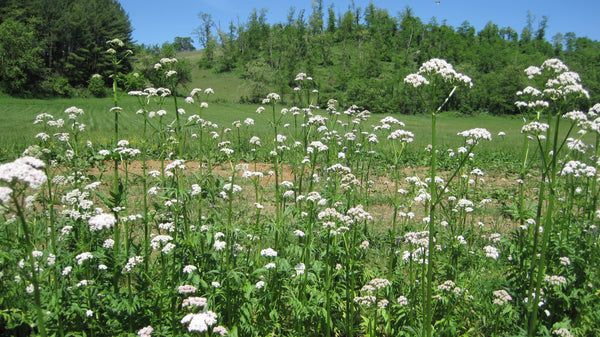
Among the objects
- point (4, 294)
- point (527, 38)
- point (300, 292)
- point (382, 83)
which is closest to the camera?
point (4, 294)

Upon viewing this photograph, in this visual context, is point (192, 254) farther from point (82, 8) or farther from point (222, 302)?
point (82, 8)

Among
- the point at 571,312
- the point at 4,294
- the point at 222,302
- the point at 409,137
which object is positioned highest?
the point at 409,137

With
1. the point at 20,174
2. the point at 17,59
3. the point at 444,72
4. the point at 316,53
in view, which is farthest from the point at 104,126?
the point at 316,53

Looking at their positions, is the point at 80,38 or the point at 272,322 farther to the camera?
the point at 80,38

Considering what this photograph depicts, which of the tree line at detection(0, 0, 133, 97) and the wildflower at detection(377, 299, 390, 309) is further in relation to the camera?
the tree line at detection(0, 0, 133, 97)

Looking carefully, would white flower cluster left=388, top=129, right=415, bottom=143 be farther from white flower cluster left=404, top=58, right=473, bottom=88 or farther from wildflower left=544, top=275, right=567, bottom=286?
wildflower left=544, top=275, right=567, bottom=286

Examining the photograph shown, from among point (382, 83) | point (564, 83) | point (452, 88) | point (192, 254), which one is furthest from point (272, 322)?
point (382, 83)

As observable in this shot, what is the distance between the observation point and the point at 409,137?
441 cm

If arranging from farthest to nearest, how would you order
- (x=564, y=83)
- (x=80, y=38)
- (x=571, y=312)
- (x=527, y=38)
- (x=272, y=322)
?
(x=527, y=38) → (x=80, y=38) → (x=571, y=312) → (x=272, y=322) → (x=564, y=83)

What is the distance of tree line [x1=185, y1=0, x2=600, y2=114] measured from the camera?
223ft

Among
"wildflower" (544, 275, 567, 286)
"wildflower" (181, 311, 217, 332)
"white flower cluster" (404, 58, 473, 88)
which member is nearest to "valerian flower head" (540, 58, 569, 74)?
"white flower cluster" (404, 58, 473, 88)

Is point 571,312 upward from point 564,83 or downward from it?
downward

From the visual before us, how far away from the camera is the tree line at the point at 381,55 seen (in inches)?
2675

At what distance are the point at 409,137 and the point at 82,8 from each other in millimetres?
76890
